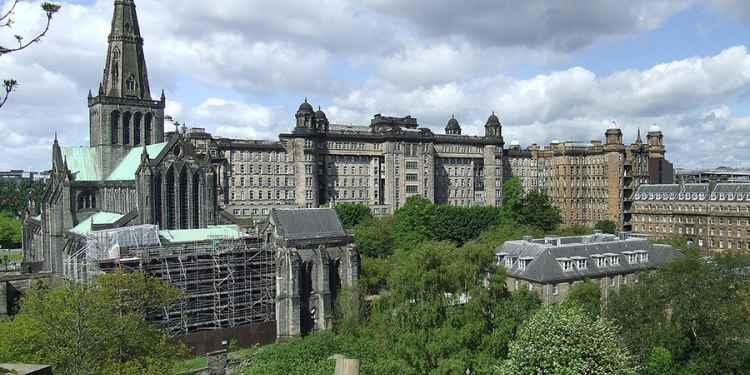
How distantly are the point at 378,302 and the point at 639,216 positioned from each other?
284ft

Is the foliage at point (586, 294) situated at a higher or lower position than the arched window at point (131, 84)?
lower

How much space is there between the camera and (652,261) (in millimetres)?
62688

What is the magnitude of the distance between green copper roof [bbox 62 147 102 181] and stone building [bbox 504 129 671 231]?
3478 inches

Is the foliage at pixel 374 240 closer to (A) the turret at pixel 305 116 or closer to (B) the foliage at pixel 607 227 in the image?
(A) the turret at pixel 305 116

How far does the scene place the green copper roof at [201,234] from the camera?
196ft

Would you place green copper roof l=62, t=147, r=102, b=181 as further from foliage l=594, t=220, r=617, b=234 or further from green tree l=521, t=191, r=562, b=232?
foliage l=594, t=220, r=617, b=234

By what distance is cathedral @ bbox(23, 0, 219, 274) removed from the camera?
211 feet

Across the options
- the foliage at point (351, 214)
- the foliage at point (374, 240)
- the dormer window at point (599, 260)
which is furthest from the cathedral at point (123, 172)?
the dormer window at point (599, 260)

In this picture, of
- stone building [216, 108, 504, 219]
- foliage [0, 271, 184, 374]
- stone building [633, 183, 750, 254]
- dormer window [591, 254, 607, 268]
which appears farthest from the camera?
stone building [216, 108, 504, 219]

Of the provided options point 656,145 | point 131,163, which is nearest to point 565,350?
point 131,163

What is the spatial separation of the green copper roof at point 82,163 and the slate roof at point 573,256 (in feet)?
167

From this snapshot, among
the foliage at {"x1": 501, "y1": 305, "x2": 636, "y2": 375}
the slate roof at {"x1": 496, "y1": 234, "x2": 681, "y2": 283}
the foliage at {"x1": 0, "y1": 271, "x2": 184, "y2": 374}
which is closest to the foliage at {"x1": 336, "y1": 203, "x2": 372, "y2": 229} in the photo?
the slate roof at {"x1": 496, "y1": 234, "x2": 681, "y2": 283}

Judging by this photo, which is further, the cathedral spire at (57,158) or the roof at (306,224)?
the cathedral spire at (57,158)

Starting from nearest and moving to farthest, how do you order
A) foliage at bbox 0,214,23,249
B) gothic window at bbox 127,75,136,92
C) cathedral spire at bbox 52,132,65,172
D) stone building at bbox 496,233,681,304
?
stone building at bbox 496,233,681,304
cathedral spire at bbox 52,132,65,172
gothic window at bbox 127,75,136,92
foliage at bbox 0,214,23,249
